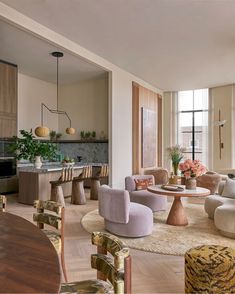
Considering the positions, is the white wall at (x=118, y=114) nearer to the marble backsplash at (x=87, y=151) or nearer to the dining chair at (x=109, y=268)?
the marble backsplash at (x=87, y=151)

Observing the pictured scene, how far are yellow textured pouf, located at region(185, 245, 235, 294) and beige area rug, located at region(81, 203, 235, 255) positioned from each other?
107cm

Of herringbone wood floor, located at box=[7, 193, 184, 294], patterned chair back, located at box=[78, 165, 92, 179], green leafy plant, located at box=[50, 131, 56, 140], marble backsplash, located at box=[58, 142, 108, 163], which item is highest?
green leafy plant, located at box=[50, 131, 56, 140]

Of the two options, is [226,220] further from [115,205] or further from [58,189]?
[58,189]

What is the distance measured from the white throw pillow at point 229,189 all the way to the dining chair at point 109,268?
167 inches

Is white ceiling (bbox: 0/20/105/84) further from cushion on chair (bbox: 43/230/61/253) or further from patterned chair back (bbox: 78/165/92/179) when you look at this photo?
cushion on chair (bbox: 43/230/61/253)

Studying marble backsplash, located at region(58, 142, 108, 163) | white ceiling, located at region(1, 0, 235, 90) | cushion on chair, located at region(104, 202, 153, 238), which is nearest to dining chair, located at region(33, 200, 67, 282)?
cushion on chair, located at region(104, 202, 153, 238)

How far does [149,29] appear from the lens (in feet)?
15.7

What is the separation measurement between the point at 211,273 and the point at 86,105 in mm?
7491

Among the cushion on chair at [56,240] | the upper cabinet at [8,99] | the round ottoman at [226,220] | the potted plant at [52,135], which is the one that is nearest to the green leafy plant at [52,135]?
the potted plant at [52,135]

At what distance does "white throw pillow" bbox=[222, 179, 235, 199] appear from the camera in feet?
16.8

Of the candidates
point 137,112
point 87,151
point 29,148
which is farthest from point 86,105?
point 29,148

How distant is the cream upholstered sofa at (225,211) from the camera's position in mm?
3945

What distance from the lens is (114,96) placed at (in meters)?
6.88

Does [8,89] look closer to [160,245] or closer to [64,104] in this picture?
[64,104]
